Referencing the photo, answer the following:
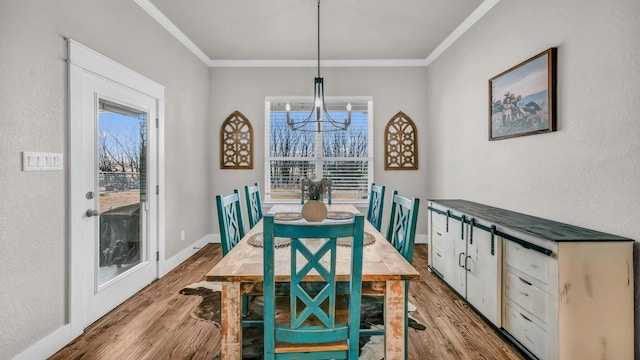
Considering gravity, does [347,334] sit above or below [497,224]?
below

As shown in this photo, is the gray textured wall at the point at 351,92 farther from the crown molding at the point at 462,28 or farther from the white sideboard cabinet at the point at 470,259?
the white sideboard cabinet at the point at 470,259

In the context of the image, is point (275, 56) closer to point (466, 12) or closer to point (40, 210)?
point (466, 12)

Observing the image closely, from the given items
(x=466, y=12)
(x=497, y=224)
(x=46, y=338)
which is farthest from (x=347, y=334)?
(x=466, y=12)

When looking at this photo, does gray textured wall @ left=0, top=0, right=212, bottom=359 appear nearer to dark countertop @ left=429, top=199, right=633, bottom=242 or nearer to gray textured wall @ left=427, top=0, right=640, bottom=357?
dark countertop @ left=429, top=199, right=633, bottom=242

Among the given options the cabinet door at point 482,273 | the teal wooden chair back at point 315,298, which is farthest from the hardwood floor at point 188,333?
the teal wooden chair back at point 315,298

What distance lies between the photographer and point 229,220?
2186 mm

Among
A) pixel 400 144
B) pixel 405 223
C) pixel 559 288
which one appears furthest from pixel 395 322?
pixel 400 144

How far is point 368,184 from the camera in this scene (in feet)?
15.7

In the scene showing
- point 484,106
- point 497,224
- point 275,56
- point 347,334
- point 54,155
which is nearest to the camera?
point 347,334

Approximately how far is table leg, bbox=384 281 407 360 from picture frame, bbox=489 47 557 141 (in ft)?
5.82

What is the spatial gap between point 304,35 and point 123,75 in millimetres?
2035

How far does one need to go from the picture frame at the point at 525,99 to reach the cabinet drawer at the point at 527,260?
0.93m

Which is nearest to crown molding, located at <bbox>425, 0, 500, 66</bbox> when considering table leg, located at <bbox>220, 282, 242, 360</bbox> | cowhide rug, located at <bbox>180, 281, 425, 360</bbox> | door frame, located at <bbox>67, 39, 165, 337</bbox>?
cowhide rug, located at <bbox>180, 281, 425, 360</bbox>

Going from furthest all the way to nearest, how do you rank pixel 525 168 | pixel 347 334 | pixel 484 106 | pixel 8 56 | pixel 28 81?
pixel 484 106, pixel 525 168, pixel 28 81, pixel 8 56, pixel 347 334
